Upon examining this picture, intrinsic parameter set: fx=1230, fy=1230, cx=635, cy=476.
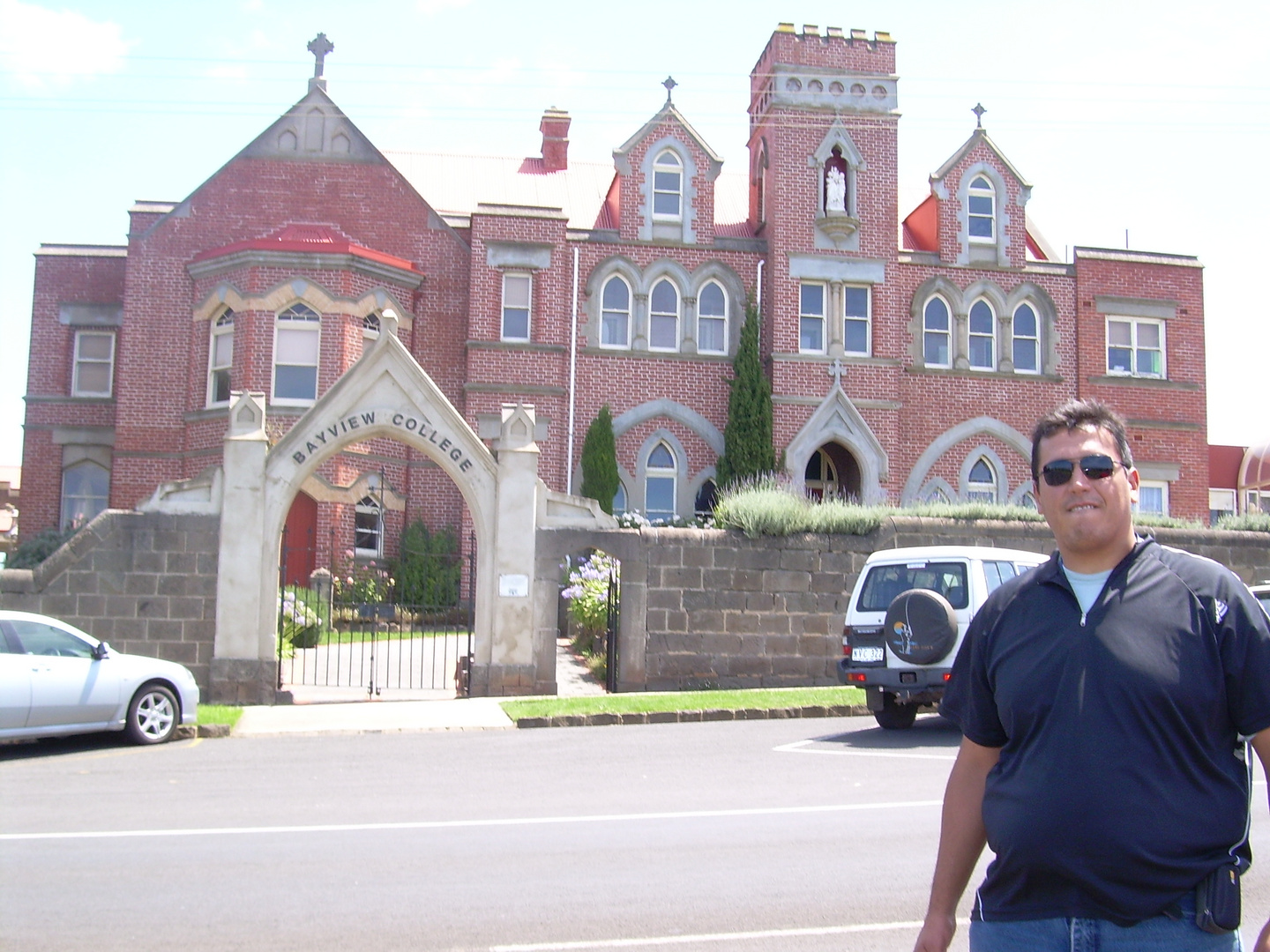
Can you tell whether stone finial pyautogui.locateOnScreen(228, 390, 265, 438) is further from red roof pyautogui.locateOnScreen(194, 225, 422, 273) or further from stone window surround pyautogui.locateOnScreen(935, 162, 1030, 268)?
stone window surround pyautogui.locateOnScreen(935, 162, 1030, 268)

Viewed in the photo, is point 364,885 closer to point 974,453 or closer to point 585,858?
point 585,858

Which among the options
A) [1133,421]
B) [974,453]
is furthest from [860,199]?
[1133,421]

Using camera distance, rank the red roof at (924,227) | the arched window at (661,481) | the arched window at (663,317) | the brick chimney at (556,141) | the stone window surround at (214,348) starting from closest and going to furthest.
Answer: the stone window surround at (214,348), the arched window at (661,481), the arched window at (663,317), the red roof at (924,227), the brick chimney at (556,141)

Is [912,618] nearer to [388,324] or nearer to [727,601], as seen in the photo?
[727,601]

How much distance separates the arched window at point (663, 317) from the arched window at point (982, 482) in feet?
24.9

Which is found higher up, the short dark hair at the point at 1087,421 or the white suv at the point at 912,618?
the short dark hair at the point at 1087,421

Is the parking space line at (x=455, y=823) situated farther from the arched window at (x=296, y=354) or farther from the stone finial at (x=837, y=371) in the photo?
the stone finial at (x=837, y=371)

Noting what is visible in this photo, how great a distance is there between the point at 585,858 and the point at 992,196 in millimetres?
25989

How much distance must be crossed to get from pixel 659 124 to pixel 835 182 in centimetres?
430

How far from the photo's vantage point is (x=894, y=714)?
13000 millimetres

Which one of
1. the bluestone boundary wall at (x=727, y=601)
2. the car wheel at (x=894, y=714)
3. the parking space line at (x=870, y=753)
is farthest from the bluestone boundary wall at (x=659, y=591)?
the parking space line at (x=870, y=753)

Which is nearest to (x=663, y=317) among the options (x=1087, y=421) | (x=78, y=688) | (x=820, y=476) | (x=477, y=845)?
(x=820, y=476)

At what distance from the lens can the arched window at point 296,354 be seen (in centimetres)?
2597

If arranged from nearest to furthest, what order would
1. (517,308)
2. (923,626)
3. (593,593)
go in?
(923,626) < (593,593) < (517,308)
